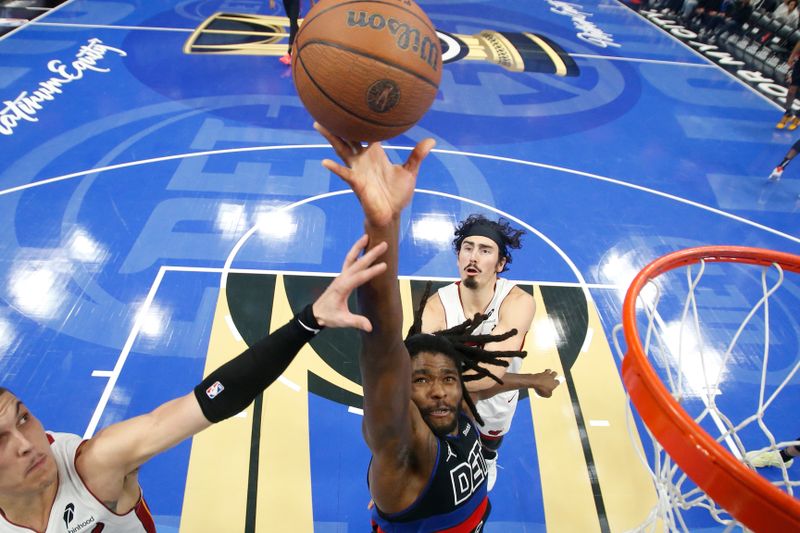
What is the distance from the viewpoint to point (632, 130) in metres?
8.52

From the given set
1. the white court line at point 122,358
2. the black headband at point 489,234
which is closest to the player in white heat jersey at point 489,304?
the black headband at point 489,234

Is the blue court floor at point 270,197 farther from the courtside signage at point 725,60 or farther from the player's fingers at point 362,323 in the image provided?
the player's fingers at point 362,323

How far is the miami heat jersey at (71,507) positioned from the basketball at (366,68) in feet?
4.96

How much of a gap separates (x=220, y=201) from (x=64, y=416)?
9.77 feet

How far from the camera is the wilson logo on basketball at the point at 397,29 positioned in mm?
1949

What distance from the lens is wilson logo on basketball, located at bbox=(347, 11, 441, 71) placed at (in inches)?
76.7

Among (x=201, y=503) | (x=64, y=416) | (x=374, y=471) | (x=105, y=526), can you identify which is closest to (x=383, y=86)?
(x=374, y=471)

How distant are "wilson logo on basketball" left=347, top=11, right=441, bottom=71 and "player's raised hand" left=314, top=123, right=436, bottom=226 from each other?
1.51 feet

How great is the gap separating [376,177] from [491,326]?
2.01 m

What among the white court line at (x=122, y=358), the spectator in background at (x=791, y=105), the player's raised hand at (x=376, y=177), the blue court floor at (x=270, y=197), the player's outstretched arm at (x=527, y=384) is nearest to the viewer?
Answer: the player's raised hand at (x=376, y=177)

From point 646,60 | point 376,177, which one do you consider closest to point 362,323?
point 376,177

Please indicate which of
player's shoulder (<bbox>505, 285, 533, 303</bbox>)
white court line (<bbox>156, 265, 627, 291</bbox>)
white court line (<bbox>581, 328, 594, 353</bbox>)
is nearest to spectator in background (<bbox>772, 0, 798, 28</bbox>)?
white court line (<bbox>156, 265, 627, 291</bbox>)

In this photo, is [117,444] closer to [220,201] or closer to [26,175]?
[220,201]

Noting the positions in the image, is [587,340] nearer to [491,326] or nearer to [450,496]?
[491,326]
